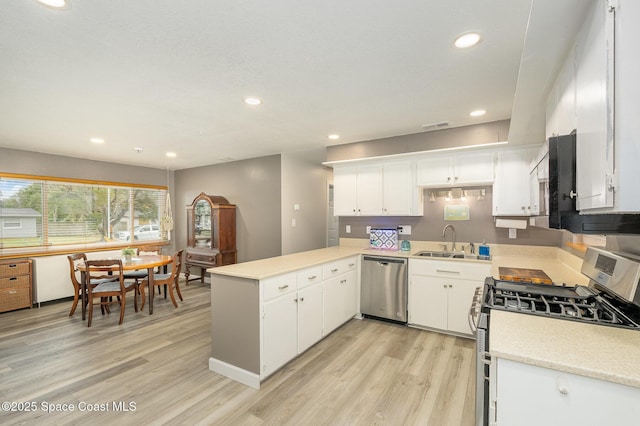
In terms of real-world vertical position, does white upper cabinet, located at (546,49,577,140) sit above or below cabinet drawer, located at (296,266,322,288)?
above

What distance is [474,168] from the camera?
340 centimetres

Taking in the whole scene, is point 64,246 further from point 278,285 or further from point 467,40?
point 467,40

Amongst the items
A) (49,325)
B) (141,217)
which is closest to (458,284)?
(49,325)

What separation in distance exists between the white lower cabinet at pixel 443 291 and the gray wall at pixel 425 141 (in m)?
1.40

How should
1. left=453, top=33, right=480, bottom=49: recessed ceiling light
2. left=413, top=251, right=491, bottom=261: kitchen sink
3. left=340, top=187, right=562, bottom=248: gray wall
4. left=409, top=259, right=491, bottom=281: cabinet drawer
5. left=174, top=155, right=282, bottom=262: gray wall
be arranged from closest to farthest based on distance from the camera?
left=453, top=33, right=480, bottom=49: recessed ceiling light
left=409, top=259, right=491, bottom=281: cabinet drawer
left=340, top=187, right=562, bottom=248: gray wall
left=413, top=251, right=491, bottom=261: kitchen sink
left=174, top=155, right=282, bottom=262: gray wall

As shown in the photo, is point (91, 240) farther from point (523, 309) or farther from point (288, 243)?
point (523, 309)

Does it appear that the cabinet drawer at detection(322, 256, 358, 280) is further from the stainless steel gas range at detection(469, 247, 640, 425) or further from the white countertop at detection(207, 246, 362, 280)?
the stainless steel gas range at detection(469, 247, 640, 425)

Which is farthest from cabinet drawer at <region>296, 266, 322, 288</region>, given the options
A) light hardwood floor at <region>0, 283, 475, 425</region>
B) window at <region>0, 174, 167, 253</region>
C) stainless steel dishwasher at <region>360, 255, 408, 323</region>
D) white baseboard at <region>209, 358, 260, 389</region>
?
window at <region>0, 174, 167, 253</region>

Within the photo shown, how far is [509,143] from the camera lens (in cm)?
306

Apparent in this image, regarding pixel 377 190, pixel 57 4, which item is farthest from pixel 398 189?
pixel 57 4

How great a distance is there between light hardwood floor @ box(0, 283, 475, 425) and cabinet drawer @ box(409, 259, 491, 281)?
0.70 m

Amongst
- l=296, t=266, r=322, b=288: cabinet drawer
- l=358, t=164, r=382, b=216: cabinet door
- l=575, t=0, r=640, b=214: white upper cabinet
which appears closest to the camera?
l=575, t=0, r=640, b=214: white upper cabinet

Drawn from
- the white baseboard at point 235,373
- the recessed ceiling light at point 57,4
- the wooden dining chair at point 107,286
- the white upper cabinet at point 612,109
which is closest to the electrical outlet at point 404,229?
the white baseboard at point 235,373

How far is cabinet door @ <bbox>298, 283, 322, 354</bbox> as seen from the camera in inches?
109
